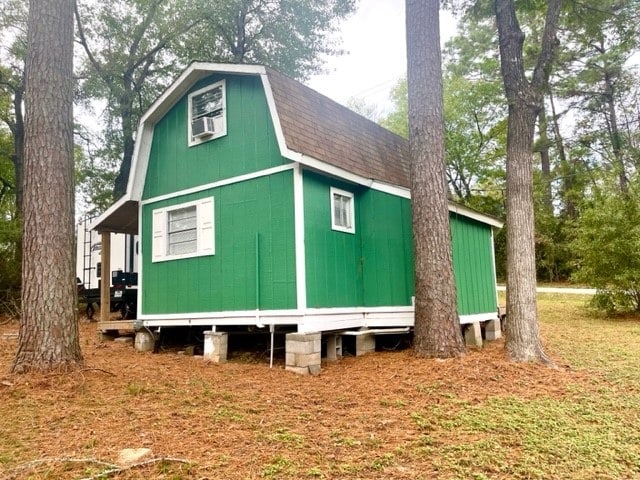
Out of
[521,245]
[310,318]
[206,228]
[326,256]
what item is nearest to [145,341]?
[206,228]

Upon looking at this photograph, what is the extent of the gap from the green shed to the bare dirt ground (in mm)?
1102

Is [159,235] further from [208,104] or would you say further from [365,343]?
[365,343]

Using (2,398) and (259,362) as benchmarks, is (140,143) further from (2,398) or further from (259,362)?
(2,398)

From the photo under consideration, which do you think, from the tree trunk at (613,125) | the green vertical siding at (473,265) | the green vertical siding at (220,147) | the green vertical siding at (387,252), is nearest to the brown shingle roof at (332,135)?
the green vertical siding at (220,147)

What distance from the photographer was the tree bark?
5641 millimetres

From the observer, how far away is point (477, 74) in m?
22.9

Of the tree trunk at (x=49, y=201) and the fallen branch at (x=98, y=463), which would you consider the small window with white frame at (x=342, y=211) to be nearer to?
the tree trunk at (x=49, y=201)

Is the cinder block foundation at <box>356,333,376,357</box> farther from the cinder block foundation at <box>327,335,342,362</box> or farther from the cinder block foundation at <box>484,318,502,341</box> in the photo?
the cinder block foundation at <box>484,318,502,341</box>

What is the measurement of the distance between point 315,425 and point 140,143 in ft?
21.6

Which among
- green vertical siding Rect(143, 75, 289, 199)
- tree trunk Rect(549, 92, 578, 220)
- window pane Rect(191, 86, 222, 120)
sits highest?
tree trunk Rect(549, 92, 578, 220)

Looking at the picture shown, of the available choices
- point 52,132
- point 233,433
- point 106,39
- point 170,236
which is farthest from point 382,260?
point 106,39

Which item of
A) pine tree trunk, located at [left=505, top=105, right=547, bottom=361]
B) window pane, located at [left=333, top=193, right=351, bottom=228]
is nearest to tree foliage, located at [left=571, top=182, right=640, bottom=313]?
pine tree trunk, located at [left=505, top=105, right=547, bottom=361]

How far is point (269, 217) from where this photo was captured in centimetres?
668

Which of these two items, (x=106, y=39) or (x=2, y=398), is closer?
(x=2, y=398)
